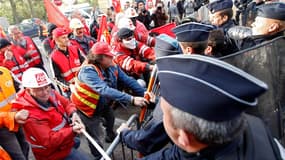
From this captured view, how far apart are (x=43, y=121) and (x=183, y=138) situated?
1872 millimetres

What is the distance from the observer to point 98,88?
122 inches

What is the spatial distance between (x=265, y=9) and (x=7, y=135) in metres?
2.87

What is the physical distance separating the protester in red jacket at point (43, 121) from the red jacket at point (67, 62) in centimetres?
175

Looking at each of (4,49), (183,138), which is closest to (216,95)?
(183,138)

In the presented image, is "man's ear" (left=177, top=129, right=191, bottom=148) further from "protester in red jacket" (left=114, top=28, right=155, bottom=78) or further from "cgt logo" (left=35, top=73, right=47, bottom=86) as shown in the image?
"protester in red jacket" (left=114, top=28, right=155, bottom=78)

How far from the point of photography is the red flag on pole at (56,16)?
645 centimetres

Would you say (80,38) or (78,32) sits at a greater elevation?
(78,32)

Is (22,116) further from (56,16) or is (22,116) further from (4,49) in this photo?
(56,16)

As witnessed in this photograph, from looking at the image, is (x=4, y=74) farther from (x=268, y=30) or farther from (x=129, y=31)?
(x=268, y=30)

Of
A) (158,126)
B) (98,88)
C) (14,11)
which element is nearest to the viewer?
(158,126)

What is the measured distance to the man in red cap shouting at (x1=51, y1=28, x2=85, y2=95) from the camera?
4512 mm

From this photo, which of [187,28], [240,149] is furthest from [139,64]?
[240,149]

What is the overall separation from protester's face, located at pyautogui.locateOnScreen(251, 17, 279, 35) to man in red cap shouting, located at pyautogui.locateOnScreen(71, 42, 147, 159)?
1254mm

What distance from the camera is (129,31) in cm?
448
